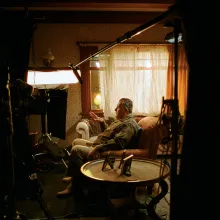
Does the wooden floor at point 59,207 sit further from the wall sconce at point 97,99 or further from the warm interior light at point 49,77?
the wall sconce at point 97,99

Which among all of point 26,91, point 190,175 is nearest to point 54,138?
point 26,91

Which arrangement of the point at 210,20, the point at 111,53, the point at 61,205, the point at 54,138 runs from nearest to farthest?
the point at 210,20, the point at 61,205, the point at 54,138, the point at 111,53

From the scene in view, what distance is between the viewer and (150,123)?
3.15m

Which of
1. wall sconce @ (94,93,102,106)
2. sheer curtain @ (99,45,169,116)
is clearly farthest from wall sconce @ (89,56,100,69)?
wall sconce @ (94,93,102,106)

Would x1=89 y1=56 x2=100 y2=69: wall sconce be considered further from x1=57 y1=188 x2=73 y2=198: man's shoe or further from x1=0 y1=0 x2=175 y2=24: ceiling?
x1=57 y1=188 x2=73 y2=198: man's shoe

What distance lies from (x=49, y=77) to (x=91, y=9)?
2150 millimetres

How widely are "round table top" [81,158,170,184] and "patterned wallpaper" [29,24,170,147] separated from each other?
2670 millimetres

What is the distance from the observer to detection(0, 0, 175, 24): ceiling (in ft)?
13.5

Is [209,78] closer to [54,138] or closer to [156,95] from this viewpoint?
[54,138]

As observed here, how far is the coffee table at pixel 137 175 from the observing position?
1.95 metres

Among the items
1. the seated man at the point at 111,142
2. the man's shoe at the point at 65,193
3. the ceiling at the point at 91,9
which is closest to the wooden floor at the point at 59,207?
the man's shoe at the point at 65,193

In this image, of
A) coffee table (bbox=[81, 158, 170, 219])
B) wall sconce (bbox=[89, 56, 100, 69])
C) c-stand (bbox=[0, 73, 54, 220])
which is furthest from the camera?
wall sconce (bbox=[89, 56, 100, 69])

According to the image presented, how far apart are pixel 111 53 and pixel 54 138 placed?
1.98 metres

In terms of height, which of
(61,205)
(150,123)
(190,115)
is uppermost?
(190,115)
